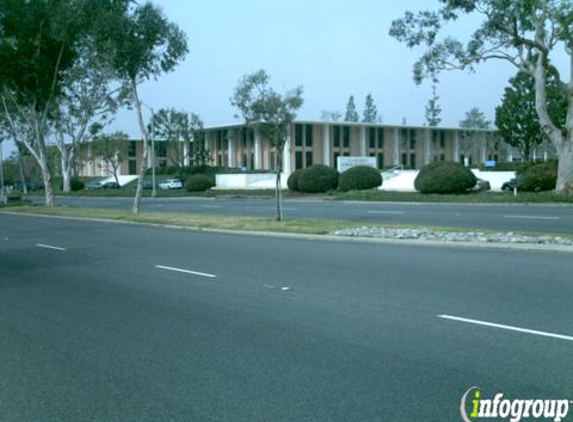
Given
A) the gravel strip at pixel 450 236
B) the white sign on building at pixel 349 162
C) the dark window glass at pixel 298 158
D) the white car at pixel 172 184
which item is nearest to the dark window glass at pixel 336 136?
the dark window glass at pixel 298 158

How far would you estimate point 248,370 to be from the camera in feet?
20.4

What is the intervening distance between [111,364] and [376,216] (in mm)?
21402

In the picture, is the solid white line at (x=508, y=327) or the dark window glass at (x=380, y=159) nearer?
the solid white line at (x=508, y=327)

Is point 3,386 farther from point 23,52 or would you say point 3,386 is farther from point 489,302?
point 23,52

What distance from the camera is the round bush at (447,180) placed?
40.2 m

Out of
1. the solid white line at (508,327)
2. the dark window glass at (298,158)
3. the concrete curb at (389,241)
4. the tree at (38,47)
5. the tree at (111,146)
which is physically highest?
the tree at (38,47)

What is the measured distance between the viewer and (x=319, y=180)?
5009 cm

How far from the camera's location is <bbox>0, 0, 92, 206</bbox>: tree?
30334 mm

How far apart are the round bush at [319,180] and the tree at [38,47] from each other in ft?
63.9

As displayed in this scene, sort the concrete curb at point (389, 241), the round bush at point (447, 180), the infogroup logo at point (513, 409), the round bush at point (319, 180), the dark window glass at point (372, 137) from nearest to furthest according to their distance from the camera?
1. the infogroup logo at point (513, 409)
2. the concrete curb at point (389, 241)
3. the round bush at point (447, 180)
4. the round bush at point (319, 180)
5. the dark window glass at point (372, 137)

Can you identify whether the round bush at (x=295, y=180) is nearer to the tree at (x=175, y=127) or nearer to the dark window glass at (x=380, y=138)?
the tree at (x=175, y=127)

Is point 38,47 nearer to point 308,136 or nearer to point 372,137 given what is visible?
point 308,136

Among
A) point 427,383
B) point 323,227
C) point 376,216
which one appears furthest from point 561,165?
point 427,383

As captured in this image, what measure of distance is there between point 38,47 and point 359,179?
23.7 meters
